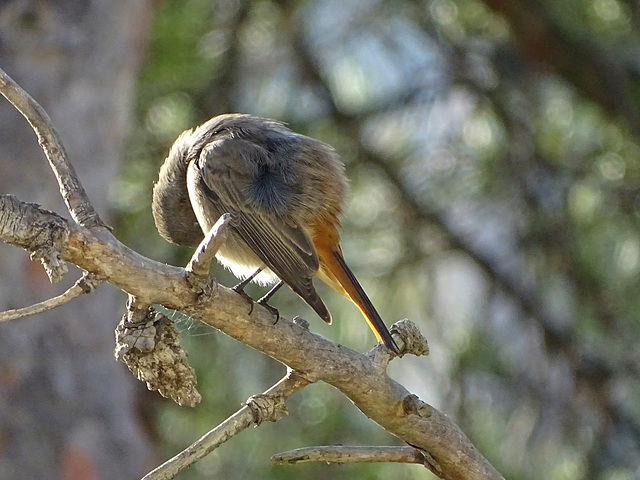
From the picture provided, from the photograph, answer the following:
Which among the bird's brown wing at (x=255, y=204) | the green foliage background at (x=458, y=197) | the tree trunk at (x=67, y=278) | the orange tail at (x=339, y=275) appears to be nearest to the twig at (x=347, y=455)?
the orange tail at (x=339, y=275)

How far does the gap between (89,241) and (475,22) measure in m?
4.41

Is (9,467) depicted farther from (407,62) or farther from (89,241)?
(407,62)

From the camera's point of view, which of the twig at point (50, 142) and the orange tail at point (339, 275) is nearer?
the twig at point (50, 142)

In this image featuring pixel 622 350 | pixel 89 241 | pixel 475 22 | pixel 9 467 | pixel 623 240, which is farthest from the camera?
pixel 475 22

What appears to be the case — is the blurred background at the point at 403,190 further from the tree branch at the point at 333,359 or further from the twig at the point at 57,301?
the twig at the point at 57,301

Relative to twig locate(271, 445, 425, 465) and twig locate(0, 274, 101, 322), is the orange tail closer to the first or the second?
twig locate(271, 445, 425, 465)

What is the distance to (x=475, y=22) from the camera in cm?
587

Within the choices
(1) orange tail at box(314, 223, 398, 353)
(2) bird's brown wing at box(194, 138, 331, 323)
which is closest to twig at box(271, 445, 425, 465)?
(1) orange tail at box(314, 223, 398, 353)

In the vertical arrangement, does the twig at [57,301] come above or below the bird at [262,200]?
above

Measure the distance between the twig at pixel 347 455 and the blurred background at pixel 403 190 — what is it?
2.32 meters

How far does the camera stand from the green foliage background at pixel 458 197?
16.6ft

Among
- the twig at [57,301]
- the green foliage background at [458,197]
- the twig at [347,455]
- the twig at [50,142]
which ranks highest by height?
the twig at [50,142]

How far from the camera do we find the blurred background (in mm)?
4551

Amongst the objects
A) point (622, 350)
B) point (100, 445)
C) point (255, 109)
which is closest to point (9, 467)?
point (100, 445)
